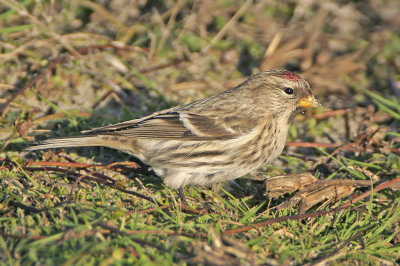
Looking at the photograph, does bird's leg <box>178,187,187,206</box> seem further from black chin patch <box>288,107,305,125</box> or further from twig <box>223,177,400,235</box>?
black chin patch <box>288,107,305,125</box>

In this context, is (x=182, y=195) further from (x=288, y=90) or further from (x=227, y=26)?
(x=227, y=26)

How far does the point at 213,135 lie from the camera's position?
3877mm

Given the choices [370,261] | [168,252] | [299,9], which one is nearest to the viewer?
[168,252]

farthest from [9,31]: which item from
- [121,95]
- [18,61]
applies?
[121,95]

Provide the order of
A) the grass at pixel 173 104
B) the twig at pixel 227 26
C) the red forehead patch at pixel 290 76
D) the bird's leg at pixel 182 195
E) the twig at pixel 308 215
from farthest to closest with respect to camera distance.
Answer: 1. the twig at pixel 227 26
2. the red forehead patch at pixel 290 76
3. the bird's leg at pixel 182 195
4. the twig at pixel 308 215
5. the grass at pixel 173 104

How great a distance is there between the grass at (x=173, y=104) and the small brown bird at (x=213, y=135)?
0.22m

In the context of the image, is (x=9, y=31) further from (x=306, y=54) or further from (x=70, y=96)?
(x=306, y=54)

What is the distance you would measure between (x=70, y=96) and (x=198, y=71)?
149cm

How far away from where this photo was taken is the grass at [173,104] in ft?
9.73

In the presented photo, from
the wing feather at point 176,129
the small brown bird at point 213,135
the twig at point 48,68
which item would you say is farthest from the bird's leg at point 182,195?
the twig at point 48,68

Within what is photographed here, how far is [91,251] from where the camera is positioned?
8.54 feet

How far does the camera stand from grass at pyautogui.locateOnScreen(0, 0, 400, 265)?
296 centimetres

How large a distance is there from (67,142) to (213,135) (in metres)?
1.14

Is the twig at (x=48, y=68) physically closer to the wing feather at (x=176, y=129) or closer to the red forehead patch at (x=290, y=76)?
the wing feather at (x=176, y=129)
